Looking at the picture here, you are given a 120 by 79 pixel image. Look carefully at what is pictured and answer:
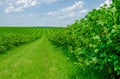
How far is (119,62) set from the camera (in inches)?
289

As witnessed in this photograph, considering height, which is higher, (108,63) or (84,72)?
Answer: (108,63)

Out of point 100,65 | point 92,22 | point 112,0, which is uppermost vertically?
point 112,0

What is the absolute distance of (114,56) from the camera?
737 centimetres

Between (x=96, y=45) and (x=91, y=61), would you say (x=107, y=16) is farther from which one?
(x=91, y=61)

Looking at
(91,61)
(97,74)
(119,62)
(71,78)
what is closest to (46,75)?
(71,78)

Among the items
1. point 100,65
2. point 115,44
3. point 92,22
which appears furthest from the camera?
point 92,22

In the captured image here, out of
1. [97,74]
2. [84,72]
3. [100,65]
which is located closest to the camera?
[100,65]

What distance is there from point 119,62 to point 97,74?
279 centimetres

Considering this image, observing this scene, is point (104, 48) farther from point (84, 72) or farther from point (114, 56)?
point (84, 72)

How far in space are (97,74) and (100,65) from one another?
7.53ft

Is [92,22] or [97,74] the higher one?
[92,22]

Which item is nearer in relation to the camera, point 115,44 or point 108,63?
point 115,44

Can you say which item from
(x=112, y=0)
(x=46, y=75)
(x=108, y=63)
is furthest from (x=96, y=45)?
(x=46, y=75)

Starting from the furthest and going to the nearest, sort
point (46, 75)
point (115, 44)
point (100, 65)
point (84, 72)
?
point (46, 75) → point (84, 72) → point (100, 65) → point (115, 44)
